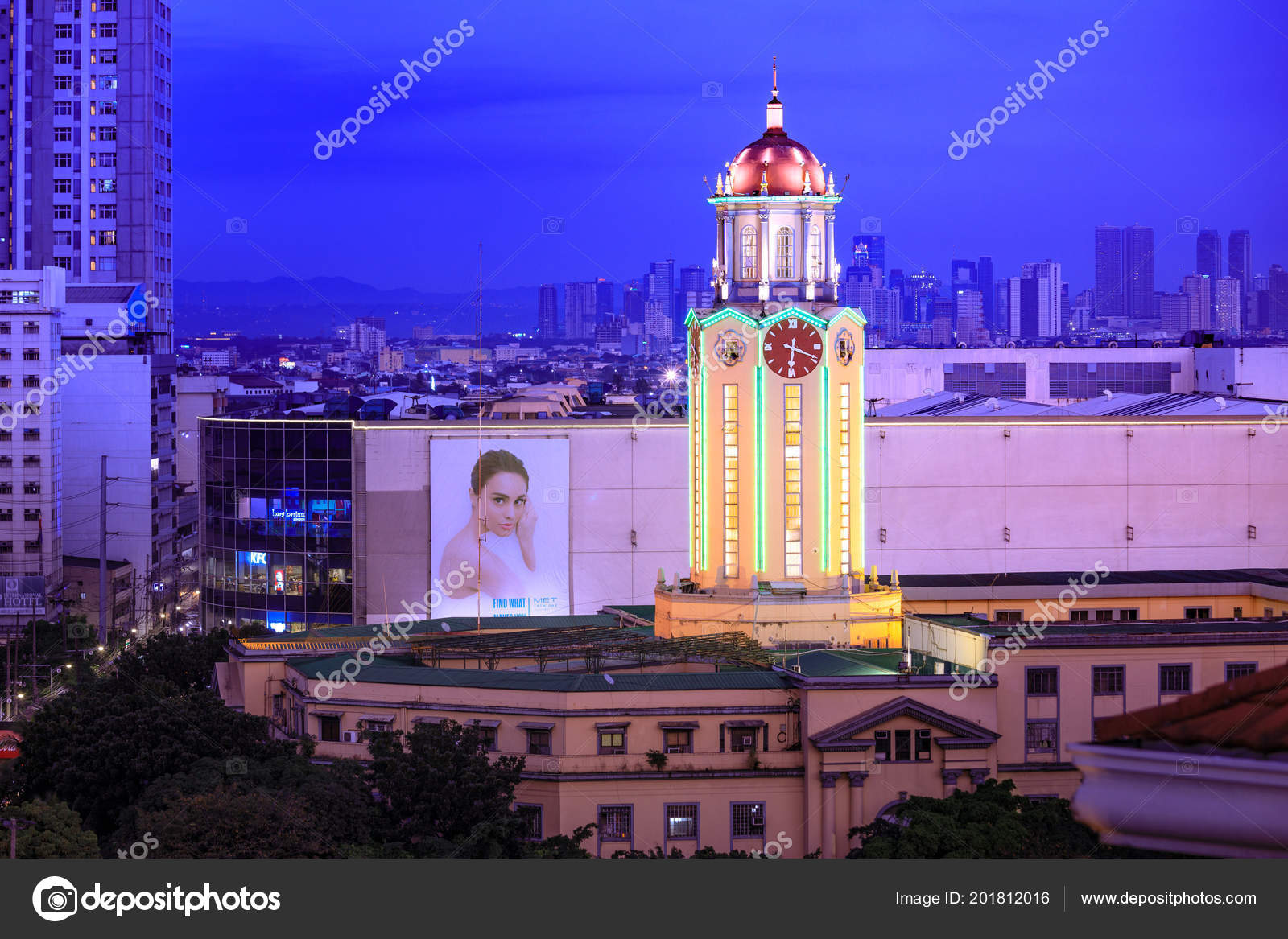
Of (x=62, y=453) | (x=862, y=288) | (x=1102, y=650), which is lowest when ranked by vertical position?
(x=1102, y=650)

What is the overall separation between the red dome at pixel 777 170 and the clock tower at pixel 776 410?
0.04 metres

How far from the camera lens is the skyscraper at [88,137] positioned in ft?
447

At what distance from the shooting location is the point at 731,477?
5528cm

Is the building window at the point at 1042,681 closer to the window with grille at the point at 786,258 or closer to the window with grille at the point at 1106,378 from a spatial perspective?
the window with grille at the point at 786,258

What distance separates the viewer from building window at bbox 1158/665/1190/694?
4600cm

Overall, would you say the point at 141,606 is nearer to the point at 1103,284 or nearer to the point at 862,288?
the point at 862,288

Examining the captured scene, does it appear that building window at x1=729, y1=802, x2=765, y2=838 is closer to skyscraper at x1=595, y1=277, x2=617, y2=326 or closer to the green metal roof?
the green metal roof

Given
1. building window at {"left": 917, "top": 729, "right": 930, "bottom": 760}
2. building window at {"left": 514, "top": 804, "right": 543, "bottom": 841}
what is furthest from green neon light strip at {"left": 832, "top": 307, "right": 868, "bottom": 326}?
building window at {"left": 514, "top": 804, "right": 543, "bottom": 841}

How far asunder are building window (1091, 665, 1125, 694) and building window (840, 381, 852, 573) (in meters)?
10.5

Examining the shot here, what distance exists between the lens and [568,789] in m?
41.8

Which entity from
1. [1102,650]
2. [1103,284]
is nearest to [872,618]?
[1102,650]

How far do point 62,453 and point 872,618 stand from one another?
77.4 m
